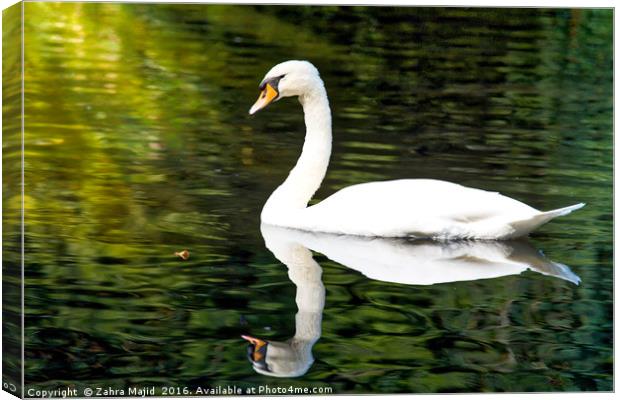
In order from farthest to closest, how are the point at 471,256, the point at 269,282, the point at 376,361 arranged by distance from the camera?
1. the point at 471,256
2. the point at 269,282
3. the point at 376,361

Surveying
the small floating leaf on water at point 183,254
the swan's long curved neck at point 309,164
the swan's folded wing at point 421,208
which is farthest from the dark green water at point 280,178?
the swan's folded wing at point 421,208

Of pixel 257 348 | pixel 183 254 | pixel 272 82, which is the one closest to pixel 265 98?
pixel 272 82

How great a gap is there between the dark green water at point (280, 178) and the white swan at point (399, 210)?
0.19 m

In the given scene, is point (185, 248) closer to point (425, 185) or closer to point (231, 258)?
point (231, 258)

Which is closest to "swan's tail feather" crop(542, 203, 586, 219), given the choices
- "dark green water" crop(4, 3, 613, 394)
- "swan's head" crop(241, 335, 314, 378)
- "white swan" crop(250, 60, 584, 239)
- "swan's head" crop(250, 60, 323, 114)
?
"white swan" crop(250, 60, 584, 239)

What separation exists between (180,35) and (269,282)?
63.2 inches

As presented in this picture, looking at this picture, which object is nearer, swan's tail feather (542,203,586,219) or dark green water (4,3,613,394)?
dark green water (4,3,613,394)

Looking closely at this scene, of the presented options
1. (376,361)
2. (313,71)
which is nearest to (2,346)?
(376,361)

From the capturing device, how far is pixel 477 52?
10.0 metres

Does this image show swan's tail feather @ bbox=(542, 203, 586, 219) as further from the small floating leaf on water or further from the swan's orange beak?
the small floating leaf on water

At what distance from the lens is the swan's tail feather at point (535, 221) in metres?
10.3

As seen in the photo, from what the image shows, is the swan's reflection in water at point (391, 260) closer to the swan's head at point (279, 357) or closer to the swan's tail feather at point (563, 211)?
the swan's head at point (279, 357)

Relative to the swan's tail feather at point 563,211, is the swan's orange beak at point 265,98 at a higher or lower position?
higher

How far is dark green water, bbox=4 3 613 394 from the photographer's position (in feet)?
29.5
